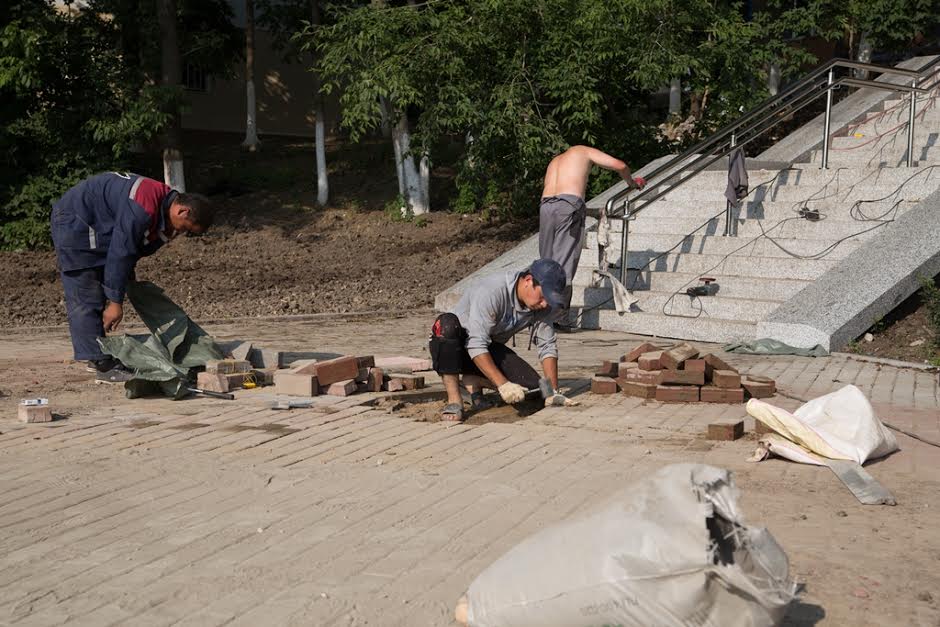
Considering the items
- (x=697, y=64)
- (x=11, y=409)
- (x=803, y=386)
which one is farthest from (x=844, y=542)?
(x=697, y=64)

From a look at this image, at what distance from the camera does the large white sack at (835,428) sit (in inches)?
215

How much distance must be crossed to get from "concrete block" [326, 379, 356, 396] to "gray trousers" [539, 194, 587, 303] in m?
2.77

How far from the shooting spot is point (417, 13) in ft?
51.5

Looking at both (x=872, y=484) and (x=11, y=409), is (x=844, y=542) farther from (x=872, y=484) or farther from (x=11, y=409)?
(x=11, y=409)

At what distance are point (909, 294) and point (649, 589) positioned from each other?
330 inches

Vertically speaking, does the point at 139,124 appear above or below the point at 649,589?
above

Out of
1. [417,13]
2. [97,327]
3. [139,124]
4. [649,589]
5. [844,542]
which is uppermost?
[417,13]

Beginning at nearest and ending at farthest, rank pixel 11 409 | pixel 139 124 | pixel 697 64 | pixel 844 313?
pixel 11 409, pixel 844 313, pixel 697 64, pixel 139 124

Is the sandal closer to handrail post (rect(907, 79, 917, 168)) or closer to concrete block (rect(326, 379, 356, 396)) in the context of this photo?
concrete block (rect(326, 379, 356, 396))

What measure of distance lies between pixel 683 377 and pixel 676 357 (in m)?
0.17

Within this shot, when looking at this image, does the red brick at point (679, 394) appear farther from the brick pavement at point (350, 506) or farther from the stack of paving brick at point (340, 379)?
the stack of paving brick at point (340, 379)

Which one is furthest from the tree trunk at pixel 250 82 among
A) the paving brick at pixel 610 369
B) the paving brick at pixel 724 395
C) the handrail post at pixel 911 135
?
the paving brick at pixel 724 395

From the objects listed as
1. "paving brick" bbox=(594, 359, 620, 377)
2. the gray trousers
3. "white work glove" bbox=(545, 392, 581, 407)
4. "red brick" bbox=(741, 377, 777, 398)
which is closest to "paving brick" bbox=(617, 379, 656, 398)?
"paving brick" bbox=(594, 359, 620, 377)

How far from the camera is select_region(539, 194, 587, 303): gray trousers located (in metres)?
9.62
